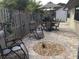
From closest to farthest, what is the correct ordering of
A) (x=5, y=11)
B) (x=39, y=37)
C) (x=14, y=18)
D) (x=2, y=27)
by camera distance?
(x=2, y=27) < (x=5, y=11) < (x=14, y=18) < (x=39, y=37)

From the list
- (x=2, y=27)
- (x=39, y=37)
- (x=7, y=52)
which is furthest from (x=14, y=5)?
(x=7, y=52)

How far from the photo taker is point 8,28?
657 cm

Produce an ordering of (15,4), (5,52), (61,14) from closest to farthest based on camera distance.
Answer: (5,52) < (15,4) < (61,14)

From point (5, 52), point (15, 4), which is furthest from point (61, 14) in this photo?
point (5, 52)

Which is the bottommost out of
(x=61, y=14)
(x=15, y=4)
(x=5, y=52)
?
(x=5, y=52)

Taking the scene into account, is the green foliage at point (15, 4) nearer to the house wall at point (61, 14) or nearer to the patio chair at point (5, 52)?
the patio chair at point (5, 52)

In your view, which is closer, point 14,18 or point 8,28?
point 8,28

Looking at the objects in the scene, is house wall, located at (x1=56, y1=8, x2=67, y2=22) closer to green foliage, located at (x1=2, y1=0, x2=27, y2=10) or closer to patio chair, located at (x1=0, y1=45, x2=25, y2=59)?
green foliage, located at (x1=2, y1=0, x2=27, y2=10)

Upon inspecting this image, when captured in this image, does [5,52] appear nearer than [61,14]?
Yes

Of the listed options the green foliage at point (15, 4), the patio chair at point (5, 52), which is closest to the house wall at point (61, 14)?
the green foliage at point (15, 4)

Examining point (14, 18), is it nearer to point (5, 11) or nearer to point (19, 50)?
point (5, 11)

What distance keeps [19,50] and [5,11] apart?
281 cm

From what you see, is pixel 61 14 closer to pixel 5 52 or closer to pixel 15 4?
pixel 15 4

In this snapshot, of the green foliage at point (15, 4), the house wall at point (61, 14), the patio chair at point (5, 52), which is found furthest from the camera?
the house wall at point (61, 14)
